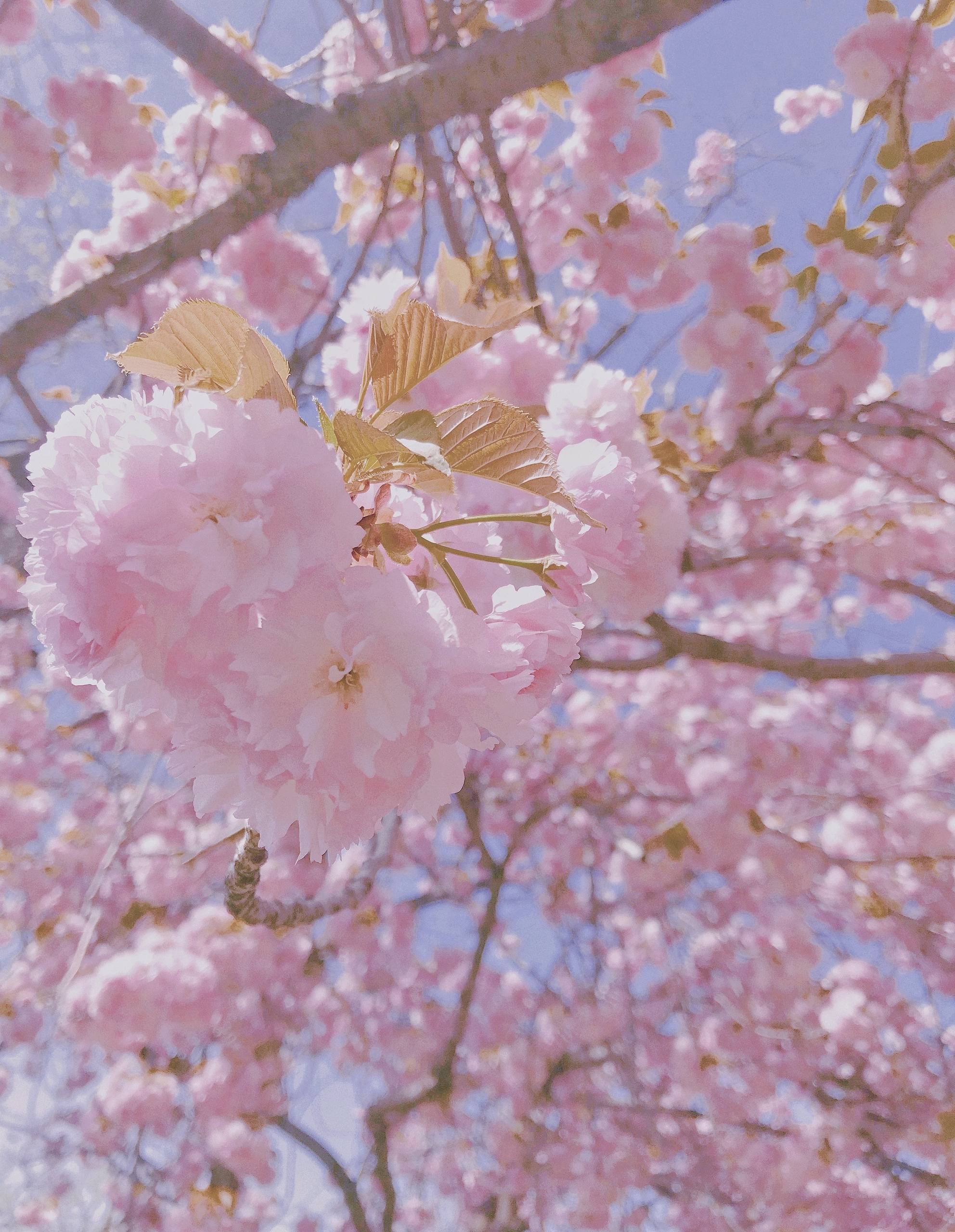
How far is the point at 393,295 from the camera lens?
0.83 metres

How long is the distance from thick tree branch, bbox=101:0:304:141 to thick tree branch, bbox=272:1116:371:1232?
14.1 feet

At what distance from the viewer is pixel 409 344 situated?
0.55 meters

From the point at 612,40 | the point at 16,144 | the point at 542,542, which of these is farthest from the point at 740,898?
the point at 16,144

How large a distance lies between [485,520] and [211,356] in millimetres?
232

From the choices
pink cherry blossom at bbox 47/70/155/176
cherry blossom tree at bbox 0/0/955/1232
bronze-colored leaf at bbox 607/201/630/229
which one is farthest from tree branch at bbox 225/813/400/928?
pink cherry blossom at bbox 47/70/155/176

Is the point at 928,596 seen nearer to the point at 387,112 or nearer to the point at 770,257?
the point at 770,257

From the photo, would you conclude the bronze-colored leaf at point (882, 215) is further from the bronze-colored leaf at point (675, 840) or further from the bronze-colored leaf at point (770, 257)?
the bronze-colored leaf at point (675, 840)

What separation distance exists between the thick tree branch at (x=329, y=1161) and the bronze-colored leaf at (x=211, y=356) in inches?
171

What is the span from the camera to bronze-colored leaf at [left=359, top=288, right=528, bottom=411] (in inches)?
21.4

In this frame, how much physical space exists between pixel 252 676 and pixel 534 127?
3.34 meters

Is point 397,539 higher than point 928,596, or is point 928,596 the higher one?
point 397,539

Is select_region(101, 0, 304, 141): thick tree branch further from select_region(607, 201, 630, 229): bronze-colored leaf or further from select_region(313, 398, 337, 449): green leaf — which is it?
select_region(313, 398, 337, 449): green leaf

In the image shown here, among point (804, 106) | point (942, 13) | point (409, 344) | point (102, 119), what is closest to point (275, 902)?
point (409, 344)

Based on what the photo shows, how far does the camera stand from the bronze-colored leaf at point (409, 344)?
1.78ft
